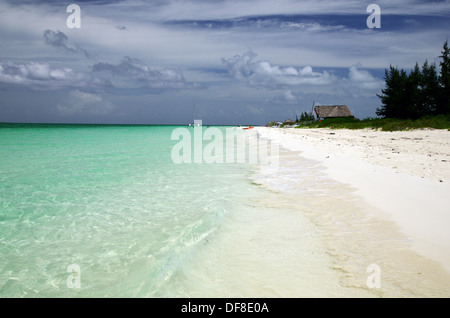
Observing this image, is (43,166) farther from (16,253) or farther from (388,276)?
(388,276)

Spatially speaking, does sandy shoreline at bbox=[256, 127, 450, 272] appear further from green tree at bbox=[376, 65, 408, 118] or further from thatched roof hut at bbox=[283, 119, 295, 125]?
thatched roof hut at bbox=[283, 119, 295, 125]

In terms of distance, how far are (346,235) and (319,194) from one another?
223 cm

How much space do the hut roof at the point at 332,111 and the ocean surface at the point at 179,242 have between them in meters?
74.3

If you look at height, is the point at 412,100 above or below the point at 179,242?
above

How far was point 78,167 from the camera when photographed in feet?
37.2

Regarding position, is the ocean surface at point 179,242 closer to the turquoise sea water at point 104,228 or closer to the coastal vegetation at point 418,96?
the turquoise sea water at point 104,228

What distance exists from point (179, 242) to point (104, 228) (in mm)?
1569

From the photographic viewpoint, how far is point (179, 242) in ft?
13.1

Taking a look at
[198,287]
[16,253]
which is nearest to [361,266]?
[198,287]

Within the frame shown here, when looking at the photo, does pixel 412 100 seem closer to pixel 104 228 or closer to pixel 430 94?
pixel 430 94

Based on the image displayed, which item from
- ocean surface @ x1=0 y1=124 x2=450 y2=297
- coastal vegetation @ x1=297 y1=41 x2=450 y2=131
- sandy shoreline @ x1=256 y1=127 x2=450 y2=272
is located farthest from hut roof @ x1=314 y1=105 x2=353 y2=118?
ocean surface @ x1=0 y1=124 x2=450 y2=297

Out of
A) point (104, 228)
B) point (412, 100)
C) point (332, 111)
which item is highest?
point (332, 111)

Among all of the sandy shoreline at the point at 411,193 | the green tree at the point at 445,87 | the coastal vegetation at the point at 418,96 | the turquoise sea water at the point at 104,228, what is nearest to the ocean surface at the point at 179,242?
the turquoise sea water at the point at 104,228

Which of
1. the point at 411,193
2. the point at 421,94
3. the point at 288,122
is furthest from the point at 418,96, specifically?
the point at 288,122
